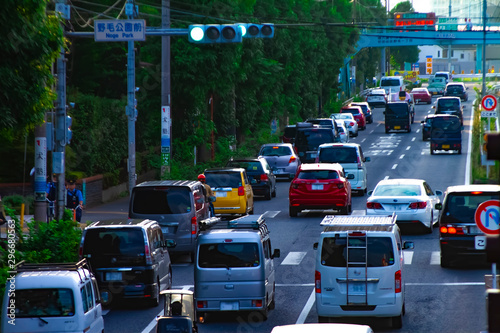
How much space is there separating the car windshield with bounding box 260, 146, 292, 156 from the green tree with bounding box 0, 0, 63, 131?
2686 cm

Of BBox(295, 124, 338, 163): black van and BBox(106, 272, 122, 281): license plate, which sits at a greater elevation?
BBox(295, 124, 338, 163): black van

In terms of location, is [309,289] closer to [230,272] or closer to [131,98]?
[230,272]

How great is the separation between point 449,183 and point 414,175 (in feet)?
13.2

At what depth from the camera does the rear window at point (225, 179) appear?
30250 mm

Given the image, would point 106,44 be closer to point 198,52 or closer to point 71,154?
point 198,52

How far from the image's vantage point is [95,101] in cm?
3528

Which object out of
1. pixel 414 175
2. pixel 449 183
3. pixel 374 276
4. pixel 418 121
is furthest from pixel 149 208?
pixel 418 121

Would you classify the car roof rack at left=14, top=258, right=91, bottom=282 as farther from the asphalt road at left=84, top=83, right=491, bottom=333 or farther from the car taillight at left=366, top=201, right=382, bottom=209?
the car taillight at left=366, top=201, right=382, bottom=209

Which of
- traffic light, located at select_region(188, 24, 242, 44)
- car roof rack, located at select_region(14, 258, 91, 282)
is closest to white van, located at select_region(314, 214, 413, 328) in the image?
car roof rack, located at select_region(14, 258, 91, 282)

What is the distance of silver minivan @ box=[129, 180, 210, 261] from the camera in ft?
74.2

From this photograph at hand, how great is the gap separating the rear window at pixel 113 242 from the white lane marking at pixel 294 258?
5911mm

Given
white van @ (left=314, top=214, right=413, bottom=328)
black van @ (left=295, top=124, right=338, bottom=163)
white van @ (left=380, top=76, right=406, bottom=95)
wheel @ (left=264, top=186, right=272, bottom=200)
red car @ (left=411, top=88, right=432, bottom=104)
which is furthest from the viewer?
white van @ (left=380, top=76, right=406, bottom=95)

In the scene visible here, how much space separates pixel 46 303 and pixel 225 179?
687 inches

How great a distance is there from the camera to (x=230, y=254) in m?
16.7
